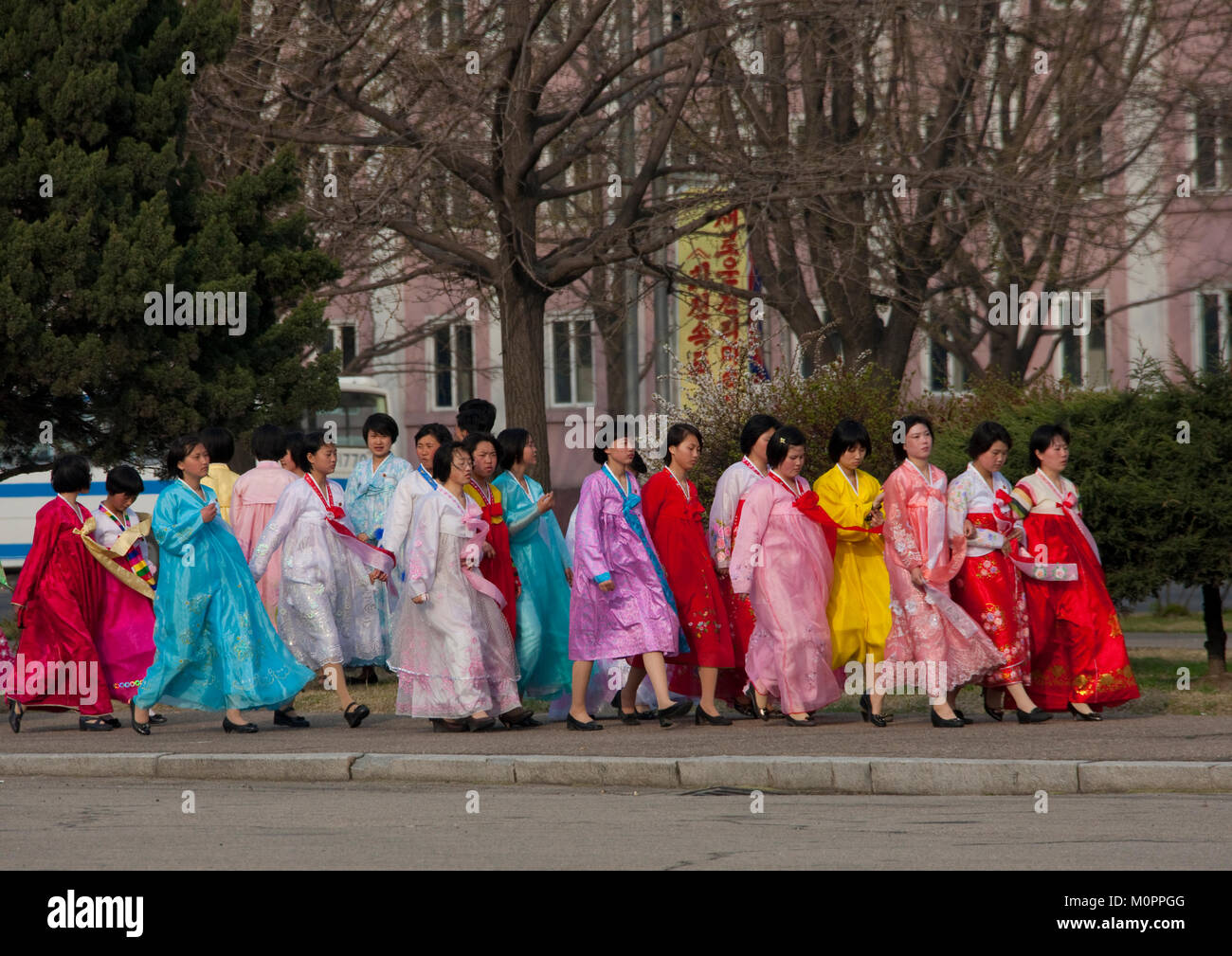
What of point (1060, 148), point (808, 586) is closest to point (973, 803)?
point (808, 586)

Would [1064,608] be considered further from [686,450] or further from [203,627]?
[203,627]

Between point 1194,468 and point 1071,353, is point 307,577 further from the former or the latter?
point 1071,353

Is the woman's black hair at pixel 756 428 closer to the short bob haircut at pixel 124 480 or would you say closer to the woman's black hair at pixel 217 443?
the woman's black hair at pixel 217 443

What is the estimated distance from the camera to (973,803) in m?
8.42

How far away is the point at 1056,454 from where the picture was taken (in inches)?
428

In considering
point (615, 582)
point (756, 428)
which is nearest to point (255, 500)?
point (615, 582)

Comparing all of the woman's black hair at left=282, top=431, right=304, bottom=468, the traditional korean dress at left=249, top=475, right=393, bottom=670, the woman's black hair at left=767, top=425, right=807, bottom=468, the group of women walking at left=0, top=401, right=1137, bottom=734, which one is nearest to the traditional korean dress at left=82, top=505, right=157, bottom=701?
the group of women walking at left=0, top=401, right=1137, bottom=734

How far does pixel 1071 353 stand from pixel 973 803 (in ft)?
80.6

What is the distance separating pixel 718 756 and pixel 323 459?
3.65 metres

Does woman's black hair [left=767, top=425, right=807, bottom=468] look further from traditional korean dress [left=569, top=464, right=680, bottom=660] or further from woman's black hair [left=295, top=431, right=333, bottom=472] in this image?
woman's black hair [left=295, top=431, right=333, bottom=472]

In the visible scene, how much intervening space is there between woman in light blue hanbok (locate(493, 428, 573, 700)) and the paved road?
2215 mm

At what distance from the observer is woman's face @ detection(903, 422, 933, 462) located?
1066cm

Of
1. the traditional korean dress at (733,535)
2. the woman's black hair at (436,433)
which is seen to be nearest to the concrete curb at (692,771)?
the traditional korean dress at (733,535)

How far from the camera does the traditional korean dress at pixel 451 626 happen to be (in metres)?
10.8
